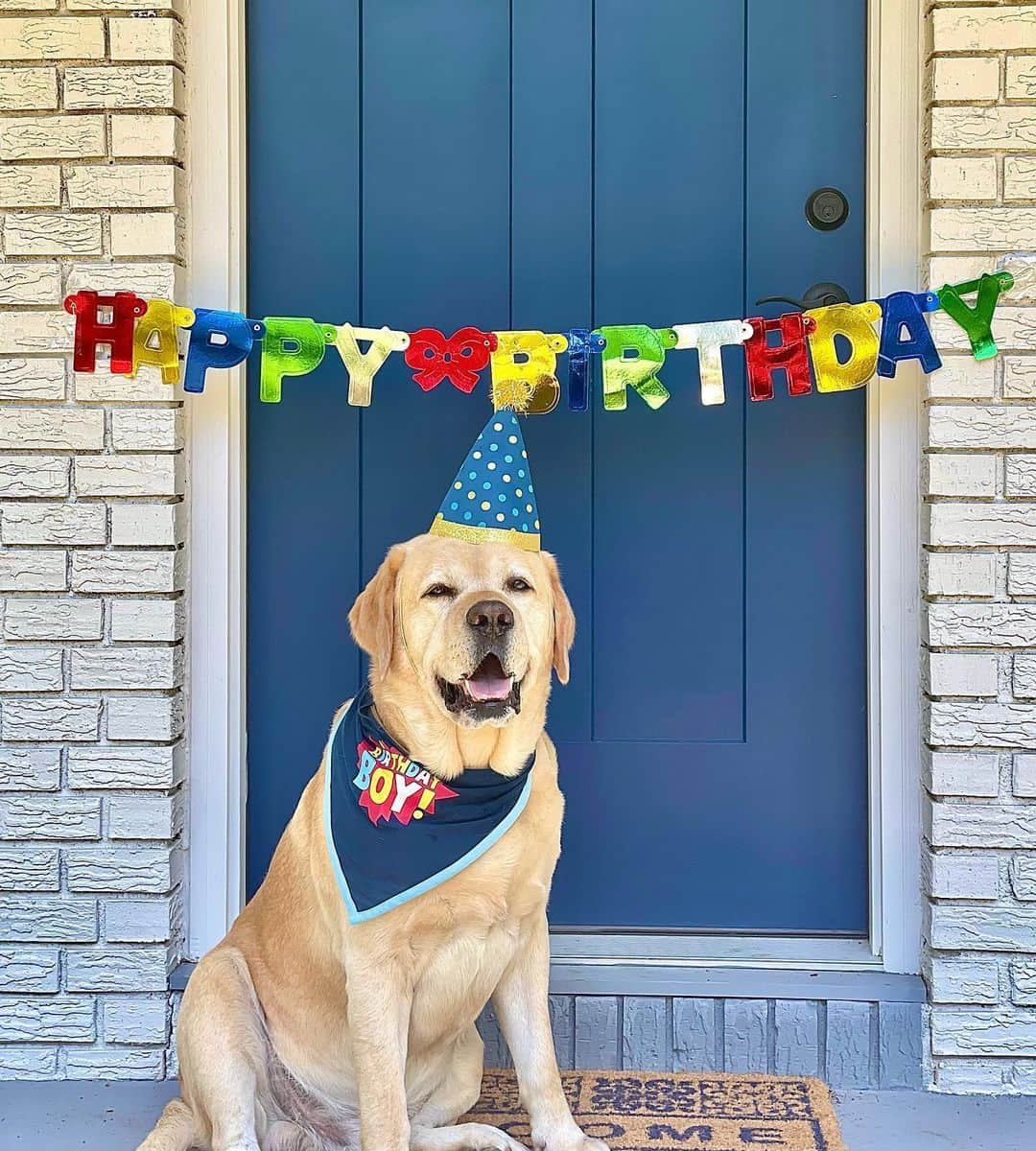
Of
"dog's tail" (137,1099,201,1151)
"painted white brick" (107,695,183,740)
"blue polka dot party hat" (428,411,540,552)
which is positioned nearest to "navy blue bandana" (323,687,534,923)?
"blue polka dot party hat" (428,411,540,552)

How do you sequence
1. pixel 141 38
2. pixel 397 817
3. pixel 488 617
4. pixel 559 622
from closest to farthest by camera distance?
1. pixel 488 617
2. pixel 397 817
3. pixel 559 622
4. pixel 141 38

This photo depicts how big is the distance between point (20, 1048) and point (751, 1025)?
172 cm

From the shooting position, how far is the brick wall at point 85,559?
2.95 meters

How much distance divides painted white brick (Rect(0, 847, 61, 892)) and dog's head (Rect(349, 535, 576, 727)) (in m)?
1.06

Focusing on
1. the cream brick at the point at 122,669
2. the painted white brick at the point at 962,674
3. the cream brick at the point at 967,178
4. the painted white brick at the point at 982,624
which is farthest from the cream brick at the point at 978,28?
the cream brick at the point at 122,669

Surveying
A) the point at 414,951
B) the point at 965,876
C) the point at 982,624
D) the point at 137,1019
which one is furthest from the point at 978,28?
the point at 137,1019

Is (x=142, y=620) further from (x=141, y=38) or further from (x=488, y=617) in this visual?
(x=141, y=38)

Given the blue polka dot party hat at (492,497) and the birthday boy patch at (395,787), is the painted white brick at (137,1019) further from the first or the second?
the blue polka dot party hat at (492,497)

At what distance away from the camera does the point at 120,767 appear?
299 cm

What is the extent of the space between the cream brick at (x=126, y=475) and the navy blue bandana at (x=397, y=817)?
84 cm

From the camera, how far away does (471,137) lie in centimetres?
315

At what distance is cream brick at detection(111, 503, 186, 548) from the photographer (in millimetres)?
2975

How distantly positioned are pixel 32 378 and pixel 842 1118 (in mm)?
2481

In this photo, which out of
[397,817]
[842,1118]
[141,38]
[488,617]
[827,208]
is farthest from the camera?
[827,208]
